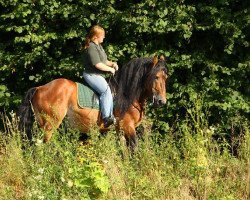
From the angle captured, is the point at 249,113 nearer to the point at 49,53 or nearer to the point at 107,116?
the point at 107,116

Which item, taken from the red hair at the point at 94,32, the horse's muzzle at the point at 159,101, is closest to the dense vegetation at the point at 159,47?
the horse's muzzle at the point at 159,101

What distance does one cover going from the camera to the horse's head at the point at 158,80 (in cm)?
767

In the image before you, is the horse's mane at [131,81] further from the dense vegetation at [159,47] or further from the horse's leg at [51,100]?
the horse's leg at [51,100]

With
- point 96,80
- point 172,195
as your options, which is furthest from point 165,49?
point 172,195

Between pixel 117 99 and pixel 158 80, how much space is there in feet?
2.46

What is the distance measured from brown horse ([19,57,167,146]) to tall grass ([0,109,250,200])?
1314 mm

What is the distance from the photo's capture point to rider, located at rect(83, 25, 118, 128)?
7.56 m

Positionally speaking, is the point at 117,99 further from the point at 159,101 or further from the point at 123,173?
the point at 123,173

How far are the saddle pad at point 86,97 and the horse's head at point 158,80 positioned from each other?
0.93 meters

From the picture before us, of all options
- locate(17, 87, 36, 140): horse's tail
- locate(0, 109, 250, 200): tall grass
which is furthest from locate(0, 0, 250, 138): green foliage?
locate(0, 109, 250, 200): tall grass

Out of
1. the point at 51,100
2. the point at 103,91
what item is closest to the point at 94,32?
the point at 103,91

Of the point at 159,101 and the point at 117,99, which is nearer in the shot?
the point at 159,101

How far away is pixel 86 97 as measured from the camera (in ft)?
25.1

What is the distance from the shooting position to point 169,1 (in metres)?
8.52
